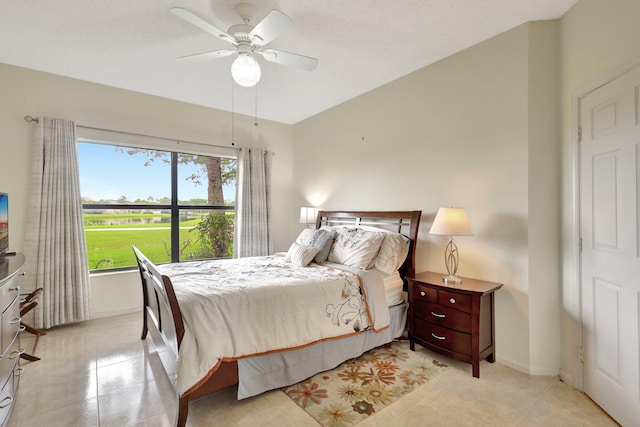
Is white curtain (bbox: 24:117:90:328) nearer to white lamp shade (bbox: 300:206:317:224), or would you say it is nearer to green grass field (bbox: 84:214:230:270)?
green grass field (bbox: 84:214:230:270)

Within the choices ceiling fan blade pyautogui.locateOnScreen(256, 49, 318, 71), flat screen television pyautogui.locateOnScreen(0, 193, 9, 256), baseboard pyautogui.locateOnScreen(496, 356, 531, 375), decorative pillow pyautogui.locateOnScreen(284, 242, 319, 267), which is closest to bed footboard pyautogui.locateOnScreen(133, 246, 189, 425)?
flat screen television pyautogui.locateOnScreen(0, 193, 9, 256)

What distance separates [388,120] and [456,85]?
2.77 ft

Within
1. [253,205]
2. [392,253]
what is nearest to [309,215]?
[253,205]

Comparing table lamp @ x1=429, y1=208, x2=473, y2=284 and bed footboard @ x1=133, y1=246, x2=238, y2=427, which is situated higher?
table lamp @ x1=429, y1=208, x2=473, y2=284

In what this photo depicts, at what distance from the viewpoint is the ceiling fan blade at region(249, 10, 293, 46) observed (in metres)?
1.92

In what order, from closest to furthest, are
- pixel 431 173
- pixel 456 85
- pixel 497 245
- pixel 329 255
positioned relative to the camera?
pixel 497 245 → pixel 456 85 → pixel 431 173 → pixel 329 255

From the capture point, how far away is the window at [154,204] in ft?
12.9

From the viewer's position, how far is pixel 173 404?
207 centimetres

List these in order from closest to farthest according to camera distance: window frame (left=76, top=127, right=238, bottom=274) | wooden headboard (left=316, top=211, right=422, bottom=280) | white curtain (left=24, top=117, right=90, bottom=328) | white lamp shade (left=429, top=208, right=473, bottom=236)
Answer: white lamp shade (left=429, top=208, right=473, bottom=236) → wooden headboard (left=316, top=211, right=422, bottom=280) → white curtain (left=24, top=117, right=90, bottom=328) → window frame (left=76, top=127, right=238, bottom=274)

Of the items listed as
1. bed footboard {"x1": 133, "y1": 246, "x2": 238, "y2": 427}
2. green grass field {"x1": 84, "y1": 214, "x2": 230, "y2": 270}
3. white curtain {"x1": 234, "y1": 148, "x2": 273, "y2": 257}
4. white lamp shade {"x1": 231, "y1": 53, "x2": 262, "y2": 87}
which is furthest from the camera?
white curtain {"x1": 234, "y1": 148, "x2": 273, "y2": 257}

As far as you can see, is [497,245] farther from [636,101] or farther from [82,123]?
[82,123]

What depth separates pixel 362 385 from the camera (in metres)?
2.27

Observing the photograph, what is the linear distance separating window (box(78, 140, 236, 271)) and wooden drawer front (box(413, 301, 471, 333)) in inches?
127

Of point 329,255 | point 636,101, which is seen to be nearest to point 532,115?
point 636,101
